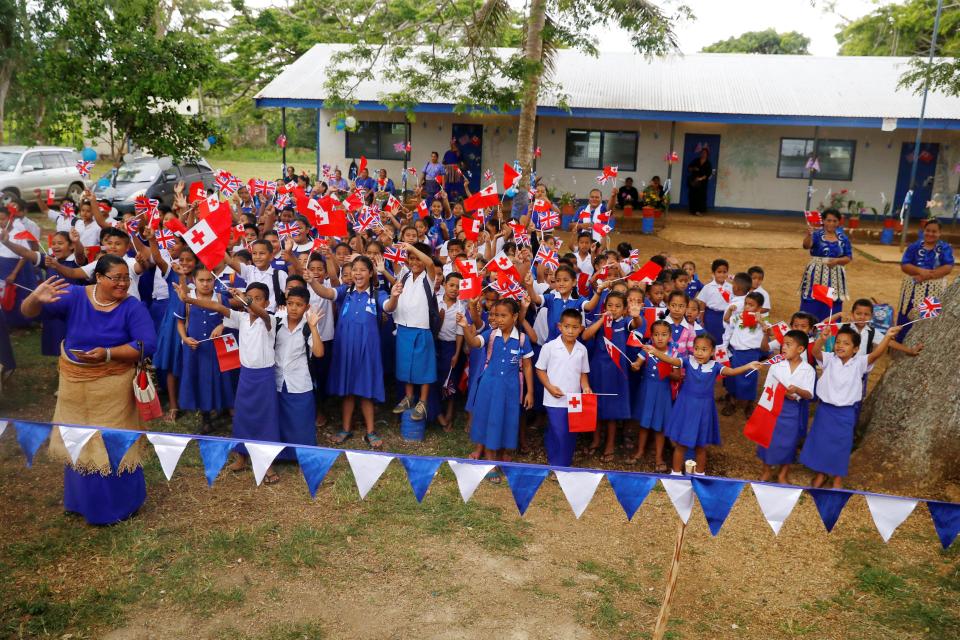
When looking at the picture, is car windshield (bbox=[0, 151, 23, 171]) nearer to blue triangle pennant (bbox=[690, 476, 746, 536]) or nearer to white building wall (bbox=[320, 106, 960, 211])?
white building wall (bbox=[320, 106, 960, 211])

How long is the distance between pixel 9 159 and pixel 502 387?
55.2 feet

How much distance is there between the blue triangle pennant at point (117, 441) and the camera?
170 inches

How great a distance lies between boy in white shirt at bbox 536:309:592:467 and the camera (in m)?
5.77

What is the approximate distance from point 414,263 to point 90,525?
10.4ft

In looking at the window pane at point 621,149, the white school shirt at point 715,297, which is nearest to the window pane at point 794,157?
the window pane at point 621,149

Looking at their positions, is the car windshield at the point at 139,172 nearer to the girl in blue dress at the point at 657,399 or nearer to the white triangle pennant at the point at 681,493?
the girl in blue dress at the point at 657,399

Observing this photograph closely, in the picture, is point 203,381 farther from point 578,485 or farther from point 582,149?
point 582,149

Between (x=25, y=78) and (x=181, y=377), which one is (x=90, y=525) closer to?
(x=181, y=377)

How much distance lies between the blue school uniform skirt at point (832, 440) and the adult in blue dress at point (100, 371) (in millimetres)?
4886

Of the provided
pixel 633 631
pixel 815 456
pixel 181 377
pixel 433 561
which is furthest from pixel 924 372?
pixel 181 377

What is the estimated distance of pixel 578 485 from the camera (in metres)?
4.04

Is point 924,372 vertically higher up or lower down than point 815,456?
higher up

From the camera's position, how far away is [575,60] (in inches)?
833

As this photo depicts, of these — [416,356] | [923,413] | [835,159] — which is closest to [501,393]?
[416,356]
